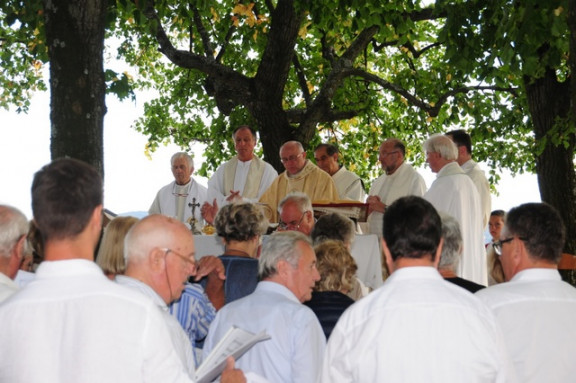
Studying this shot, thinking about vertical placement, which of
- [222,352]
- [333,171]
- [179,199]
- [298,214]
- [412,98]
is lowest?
[222,352]

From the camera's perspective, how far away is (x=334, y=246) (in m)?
5.30

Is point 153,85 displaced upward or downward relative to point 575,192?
upward

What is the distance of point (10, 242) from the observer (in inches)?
161

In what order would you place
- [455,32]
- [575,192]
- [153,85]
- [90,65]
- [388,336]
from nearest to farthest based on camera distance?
[388,336], [90,65], [455,32], [575,192], [153,85]

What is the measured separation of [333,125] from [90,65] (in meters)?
15.3

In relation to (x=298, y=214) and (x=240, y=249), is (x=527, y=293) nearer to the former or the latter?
(x=240, y=249)

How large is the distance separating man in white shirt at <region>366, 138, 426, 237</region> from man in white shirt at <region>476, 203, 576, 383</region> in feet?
22.3

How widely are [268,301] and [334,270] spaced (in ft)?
2.39

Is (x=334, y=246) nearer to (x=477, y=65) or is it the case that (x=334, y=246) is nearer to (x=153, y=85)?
(x=477, y=65)

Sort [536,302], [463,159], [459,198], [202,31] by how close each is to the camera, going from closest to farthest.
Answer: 1. [536,302]
2. [459,198]
3. [463,159]
4. [202,31]

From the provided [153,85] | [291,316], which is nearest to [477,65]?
[291,316]

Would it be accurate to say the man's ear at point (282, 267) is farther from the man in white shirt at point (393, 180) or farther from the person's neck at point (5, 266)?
the man in white shirt at point (393, 180)

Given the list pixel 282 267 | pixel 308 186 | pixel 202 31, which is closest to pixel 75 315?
pixel 282 267

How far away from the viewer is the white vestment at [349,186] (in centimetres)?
1214
